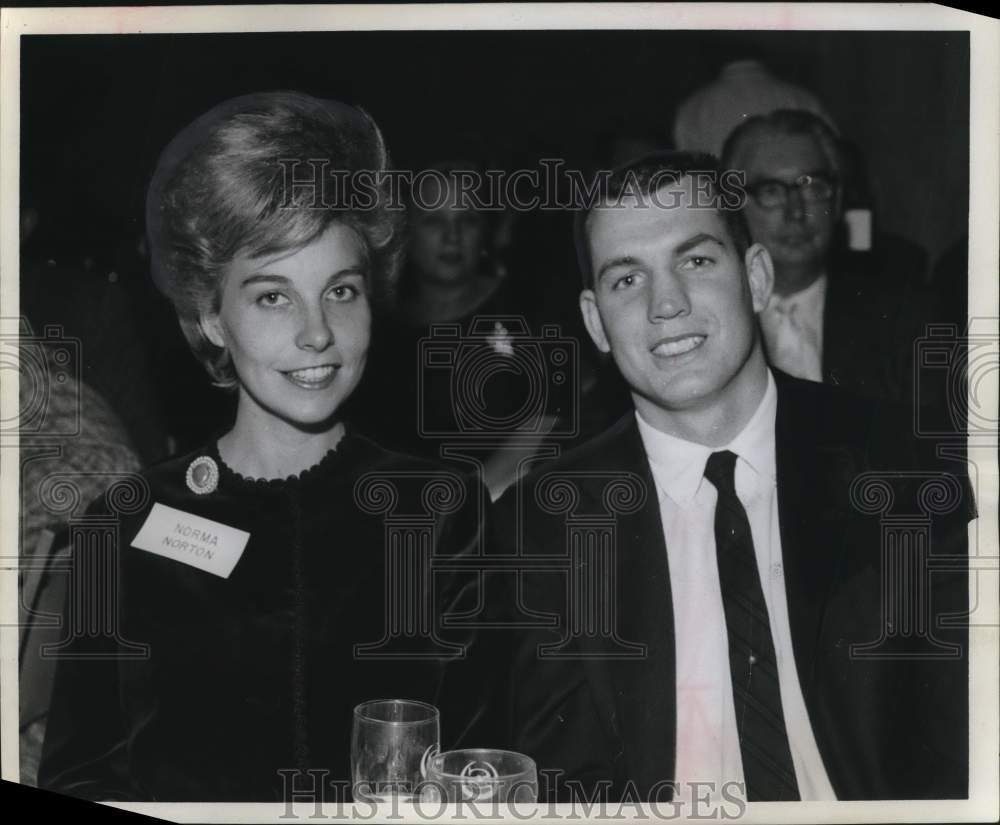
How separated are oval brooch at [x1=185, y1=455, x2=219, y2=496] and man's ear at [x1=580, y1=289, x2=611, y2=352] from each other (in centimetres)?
69

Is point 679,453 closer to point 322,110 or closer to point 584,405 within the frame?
point 584,405

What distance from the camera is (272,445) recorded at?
2.36 m

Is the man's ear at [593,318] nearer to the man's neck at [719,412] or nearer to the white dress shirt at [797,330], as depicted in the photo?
the man's neck at [719,412]

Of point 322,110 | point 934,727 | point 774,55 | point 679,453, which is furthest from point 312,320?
point 934,727

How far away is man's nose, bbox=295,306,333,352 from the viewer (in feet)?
7.62

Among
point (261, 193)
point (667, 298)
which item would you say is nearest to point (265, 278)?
point (261, 193)

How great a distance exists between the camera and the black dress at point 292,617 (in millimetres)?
2361

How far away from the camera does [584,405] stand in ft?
7.73

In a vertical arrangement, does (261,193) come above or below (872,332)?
above

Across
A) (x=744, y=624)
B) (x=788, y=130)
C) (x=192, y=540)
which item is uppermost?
(x=788, y=130)

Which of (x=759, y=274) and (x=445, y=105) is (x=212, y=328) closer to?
(x=445, y=105)

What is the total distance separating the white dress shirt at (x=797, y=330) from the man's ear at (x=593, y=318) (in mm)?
273

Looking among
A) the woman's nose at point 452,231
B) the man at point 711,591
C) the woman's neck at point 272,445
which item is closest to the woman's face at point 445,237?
the woman's nose at point 452,231

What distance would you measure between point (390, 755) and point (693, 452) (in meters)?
0.73
